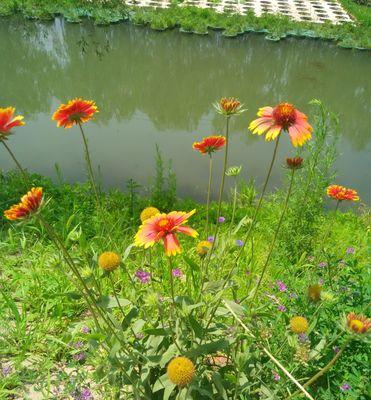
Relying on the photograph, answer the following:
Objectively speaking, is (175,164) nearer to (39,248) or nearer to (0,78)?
(39,248)

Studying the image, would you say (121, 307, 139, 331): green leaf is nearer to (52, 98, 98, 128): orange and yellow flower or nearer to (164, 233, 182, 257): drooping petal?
(164, 233, 182, 257): drooping petal

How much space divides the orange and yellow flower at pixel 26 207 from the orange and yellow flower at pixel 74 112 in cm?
27

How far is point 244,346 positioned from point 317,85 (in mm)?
5380

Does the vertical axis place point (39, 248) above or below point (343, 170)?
above

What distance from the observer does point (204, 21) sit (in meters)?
7.46

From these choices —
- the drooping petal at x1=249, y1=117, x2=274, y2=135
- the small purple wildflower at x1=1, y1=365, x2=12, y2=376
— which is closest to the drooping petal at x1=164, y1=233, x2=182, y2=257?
the drooping petal at x1=249, y1=117, x2=274, y2=135

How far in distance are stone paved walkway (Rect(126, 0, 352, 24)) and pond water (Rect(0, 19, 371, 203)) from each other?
1.17 metres

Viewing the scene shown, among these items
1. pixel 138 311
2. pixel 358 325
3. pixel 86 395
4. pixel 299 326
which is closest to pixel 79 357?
pixel 86 395

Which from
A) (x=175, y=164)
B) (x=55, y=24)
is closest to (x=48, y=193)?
(x=175, y=164)

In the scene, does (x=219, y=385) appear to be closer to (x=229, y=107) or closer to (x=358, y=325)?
(x=358, y=325)

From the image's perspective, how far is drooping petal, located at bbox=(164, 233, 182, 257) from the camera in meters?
0.78

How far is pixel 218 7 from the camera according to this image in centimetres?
832

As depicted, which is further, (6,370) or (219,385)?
(6,370)

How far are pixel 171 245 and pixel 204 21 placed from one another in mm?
7487
